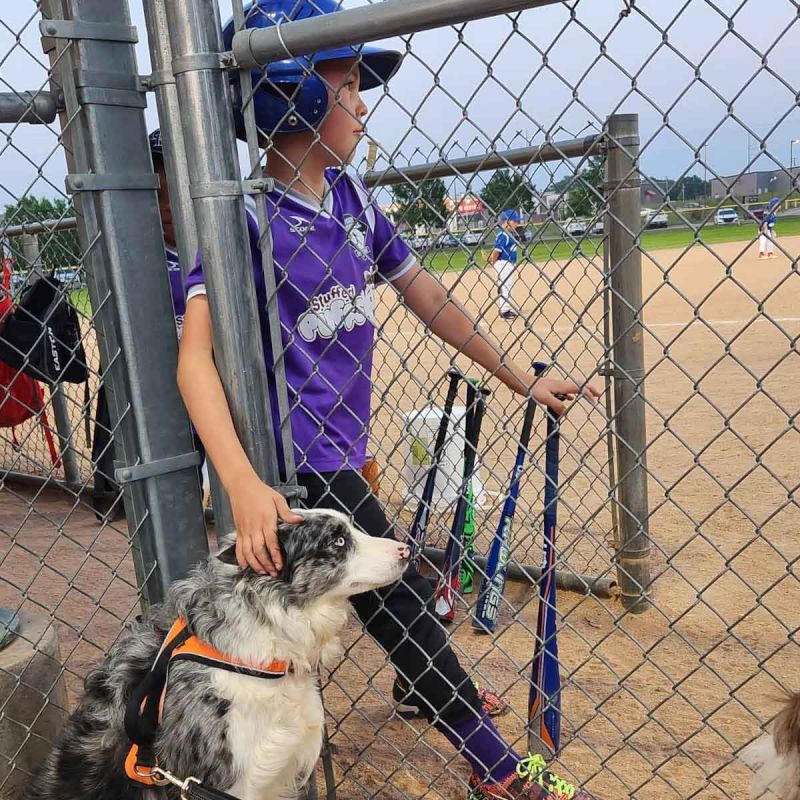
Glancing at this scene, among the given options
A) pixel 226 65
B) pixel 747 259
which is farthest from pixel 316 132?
pixel 747 259

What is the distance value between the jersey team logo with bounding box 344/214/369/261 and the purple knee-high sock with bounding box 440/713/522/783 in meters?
1.44

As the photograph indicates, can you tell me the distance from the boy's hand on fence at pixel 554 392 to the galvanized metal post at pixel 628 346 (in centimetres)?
131

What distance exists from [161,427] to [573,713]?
2106 millimetres

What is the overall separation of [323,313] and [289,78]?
0.60m

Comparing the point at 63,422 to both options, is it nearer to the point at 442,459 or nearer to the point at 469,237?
the point at 442,459

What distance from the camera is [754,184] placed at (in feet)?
5.60

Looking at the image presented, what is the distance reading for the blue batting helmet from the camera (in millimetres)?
1961

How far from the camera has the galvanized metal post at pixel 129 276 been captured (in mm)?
2010

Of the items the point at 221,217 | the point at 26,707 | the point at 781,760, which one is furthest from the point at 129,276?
the point at 781,760

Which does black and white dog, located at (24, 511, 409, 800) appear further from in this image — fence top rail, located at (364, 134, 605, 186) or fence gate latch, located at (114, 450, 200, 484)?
fence top rail, located at (364, 134, 605, 186)

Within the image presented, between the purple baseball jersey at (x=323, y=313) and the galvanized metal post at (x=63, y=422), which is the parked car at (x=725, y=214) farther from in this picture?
the galvanized metal post at (x=63, y=422)

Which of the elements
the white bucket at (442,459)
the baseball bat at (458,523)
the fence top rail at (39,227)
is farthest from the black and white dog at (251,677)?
the fence top rail at (39,227)

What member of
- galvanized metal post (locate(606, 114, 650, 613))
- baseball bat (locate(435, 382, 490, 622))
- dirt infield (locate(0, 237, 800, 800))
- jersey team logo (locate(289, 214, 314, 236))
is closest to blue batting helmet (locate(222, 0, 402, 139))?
jersey team logo (locate(289, 214, 314, 236))

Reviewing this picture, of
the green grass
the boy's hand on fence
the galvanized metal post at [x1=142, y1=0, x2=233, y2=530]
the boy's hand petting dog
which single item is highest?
the galvanized metal post at [x1=142, y1=0, x2=233, y2=530]
